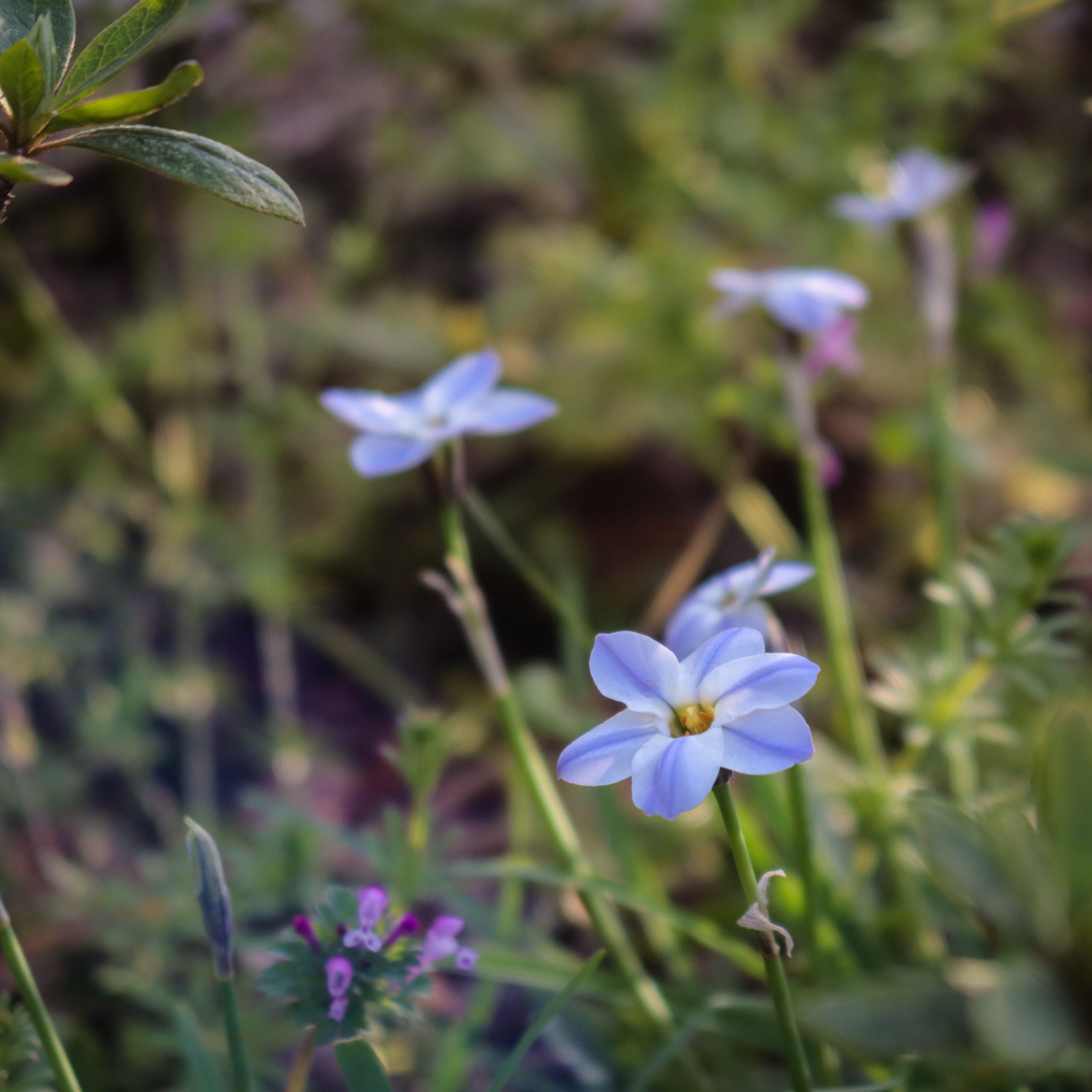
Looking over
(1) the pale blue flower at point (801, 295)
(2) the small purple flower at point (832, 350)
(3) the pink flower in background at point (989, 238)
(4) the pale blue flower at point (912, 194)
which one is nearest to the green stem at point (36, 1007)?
(1) the pale blue flower at point (801, 295)

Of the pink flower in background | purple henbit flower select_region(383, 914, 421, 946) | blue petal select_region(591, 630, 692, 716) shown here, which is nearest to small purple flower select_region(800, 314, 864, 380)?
the pink flower in background

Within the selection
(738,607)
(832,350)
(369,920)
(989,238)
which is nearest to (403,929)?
(369,920)

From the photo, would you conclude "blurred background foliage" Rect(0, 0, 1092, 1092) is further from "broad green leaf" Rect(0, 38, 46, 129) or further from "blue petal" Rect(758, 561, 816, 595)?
"broad green leaf" Rect(0, 38, 46, 129)

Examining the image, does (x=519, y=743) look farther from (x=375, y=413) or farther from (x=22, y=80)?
(x=22, y=80)

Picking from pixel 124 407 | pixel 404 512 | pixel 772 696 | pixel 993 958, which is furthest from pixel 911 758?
pixel 124 407

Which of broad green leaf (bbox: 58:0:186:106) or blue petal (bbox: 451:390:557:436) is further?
blue petal (bbox: 451:390:557:436)
